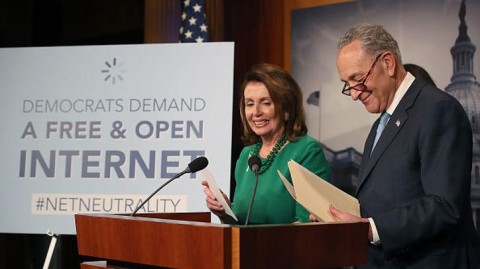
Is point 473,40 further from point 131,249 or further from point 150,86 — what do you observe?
point 131,249

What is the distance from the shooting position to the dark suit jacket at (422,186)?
1.89 meters

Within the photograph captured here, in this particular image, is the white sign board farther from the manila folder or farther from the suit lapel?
the manila folder

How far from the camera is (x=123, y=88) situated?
3951 millimetres

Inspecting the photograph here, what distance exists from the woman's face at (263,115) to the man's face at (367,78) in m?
0.70

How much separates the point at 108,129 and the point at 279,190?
1585 millimetres

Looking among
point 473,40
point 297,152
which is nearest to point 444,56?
point 473,40

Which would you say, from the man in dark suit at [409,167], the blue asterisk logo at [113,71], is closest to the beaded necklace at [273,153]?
the man in dark suit at [409,167]

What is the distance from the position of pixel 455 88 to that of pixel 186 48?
1760 millimetres

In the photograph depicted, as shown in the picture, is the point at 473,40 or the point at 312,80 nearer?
the point at 473,40

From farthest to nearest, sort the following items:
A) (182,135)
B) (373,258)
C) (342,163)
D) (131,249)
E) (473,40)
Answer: (342,163) < (473,40) < (182,135) < (373,258) < (131,249)

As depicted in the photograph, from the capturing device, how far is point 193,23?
477cm

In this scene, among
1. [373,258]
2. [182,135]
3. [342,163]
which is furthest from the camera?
[342,163]

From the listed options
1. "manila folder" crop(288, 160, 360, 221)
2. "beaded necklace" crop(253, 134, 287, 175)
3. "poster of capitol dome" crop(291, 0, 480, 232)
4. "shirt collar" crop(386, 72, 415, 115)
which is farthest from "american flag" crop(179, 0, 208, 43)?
"manila folder" crop(288, 160, 360, 221)

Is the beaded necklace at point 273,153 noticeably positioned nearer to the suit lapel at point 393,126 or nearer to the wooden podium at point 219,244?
the suit lapel at point 393,126
